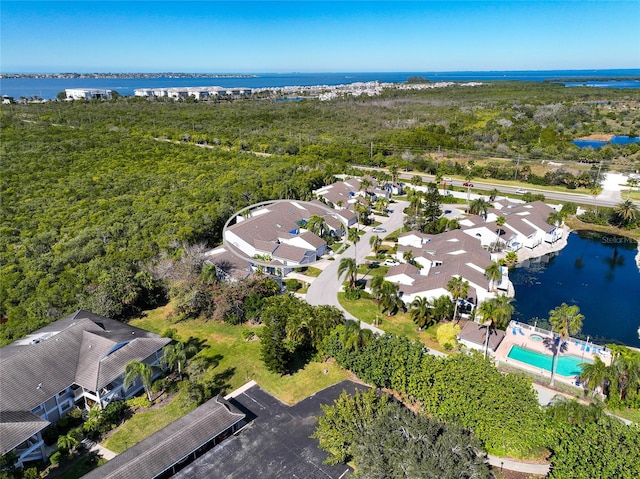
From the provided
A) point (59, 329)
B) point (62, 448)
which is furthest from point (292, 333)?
point (59, 329)

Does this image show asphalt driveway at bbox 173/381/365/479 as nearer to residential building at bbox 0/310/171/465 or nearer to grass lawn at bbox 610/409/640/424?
residential building at bbox 0/310/171/465

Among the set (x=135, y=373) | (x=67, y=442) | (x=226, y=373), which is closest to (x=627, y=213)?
(x=226, y=373)

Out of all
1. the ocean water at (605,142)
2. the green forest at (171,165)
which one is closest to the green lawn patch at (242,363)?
the green forest at (171,165)

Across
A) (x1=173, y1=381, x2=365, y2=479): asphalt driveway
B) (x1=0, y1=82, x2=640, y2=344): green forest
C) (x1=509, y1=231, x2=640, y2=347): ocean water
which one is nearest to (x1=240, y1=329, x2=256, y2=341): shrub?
(x1=173, y1=381, x2=365, y2=479): asphalt driveway

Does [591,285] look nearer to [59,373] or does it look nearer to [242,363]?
[242,363]

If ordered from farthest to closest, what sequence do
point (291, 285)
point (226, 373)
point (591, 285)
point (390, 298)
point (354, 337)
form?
point (591, 285)
point (291, 285)
point (390, 298)
point (226, 373)
point (354, 337)

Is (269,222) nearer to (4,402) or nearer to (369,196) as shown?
(369,196)

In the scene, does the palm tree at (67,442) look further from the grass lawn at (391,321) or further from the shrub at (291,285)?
the grass lawn at (391,321)
